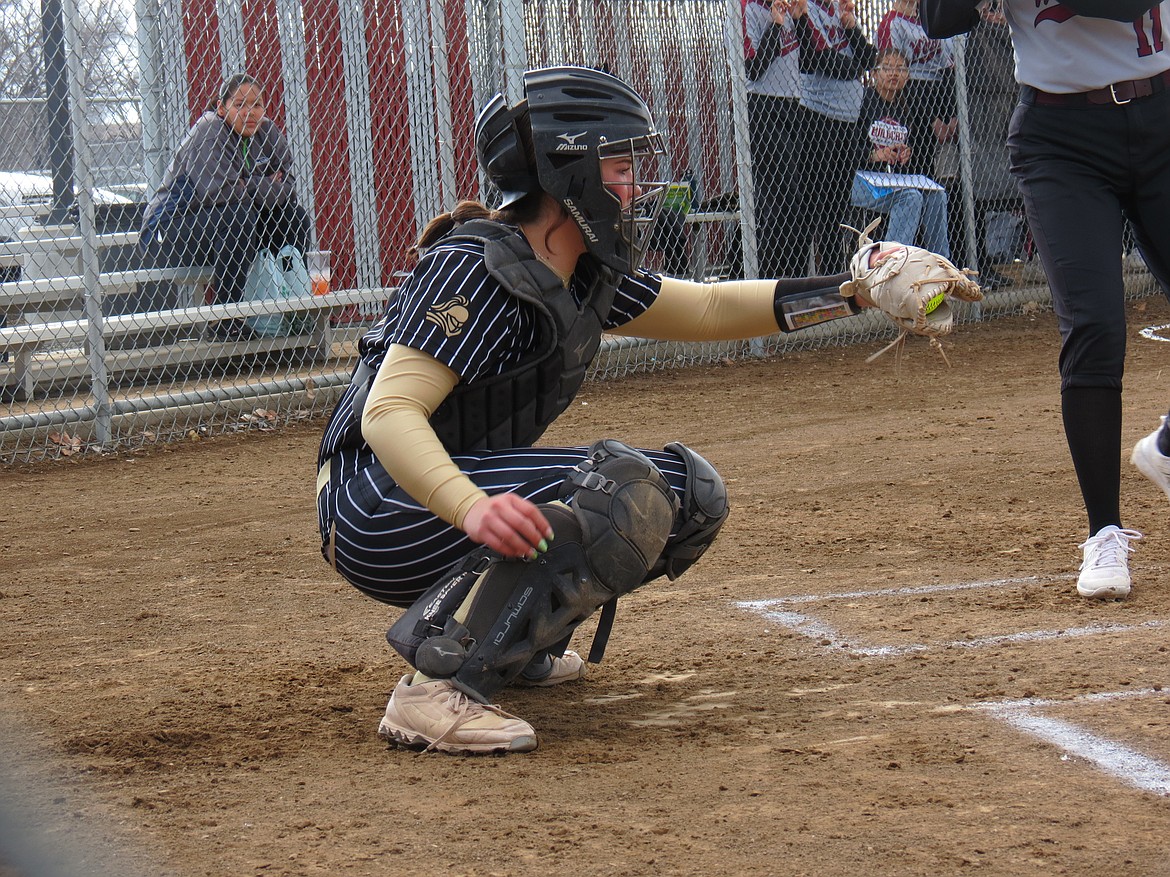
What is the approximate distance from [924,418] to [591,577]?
4.62 m

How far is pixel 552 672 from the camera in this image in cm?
339

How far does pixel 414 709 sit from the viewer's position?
2852mm

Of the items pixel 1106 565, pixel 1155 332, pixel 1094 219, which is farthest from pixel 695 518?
pixel 1155 332

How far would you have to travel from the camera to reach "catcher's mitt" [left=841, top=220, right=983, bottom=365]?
10.3ft

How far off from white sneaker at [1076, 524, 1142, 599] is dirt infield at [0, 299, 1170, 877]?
0.27 ft

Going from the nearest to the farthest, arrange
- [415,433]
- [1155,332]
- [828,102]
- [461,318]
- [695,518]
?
[415,433]
[461,318]
[695,518]
[828,102]
[1155,332]

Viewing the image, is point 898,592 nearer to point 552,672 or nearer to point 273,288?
point 552,672

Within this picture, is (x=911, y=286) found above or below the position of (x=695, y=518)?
above

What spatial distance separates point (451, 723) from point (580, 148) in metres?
1.20

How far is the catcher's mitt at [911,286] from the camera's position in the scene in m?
3.14

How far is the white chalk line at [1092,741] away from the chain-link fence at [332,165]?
5.38 metres

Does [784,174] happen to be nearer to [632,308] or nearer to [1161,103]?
[1161,103]

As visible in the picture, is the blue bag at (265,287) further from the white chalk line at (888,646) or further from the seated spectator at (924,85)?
the white chalk line at (888,646)

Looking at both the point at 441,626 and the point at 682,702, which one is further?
the point at 682,702
